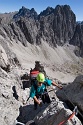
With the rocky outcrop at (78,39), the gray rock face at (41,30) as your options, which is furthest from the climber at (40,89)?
the rocky outcrop at (78,39)

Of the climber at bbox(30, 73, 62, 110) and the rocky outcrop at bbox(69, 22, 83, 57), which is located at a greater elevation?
the rocky outcrop at bbox(69, 22, 83, 57)

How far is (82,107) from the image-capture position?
10719mm

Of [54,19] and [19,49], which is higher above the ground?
[54,19]

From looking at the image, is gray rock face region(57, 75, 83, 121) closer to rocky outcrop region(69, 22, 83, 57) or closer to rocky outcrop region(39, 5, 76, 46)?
rocky outcrop region(39, 5, 76, 46)

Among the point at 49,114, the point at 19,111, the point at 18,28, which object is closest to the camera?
the point at 49,114

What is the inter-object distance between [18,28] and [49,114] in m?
130

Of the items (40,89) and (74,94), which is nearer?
(74,94)

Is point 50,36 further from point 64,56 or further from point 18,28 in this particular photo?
point 18,28

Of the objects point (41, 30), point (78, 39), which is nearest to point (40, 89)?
point (41, 30)

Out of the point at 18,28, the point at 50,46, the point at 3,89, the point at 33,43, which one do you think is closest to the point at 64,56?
the point at 50,46

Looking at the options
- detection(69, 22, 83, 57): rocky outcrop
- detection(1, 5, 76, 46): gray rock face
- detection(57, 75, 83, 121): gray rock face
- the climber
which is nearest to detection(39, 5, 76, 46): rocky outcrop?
detection(1, 5, 76, 46): gray rock face

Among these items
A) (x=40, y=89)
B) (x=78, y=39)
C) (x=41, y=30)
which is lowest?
(x=40, y=89)

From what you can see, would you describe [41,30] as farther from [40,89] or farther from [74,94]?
[74,94]

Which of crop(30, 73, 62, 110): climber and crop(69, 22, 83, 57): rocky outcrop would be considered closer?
crop(30, 73, 62, 110): climber
